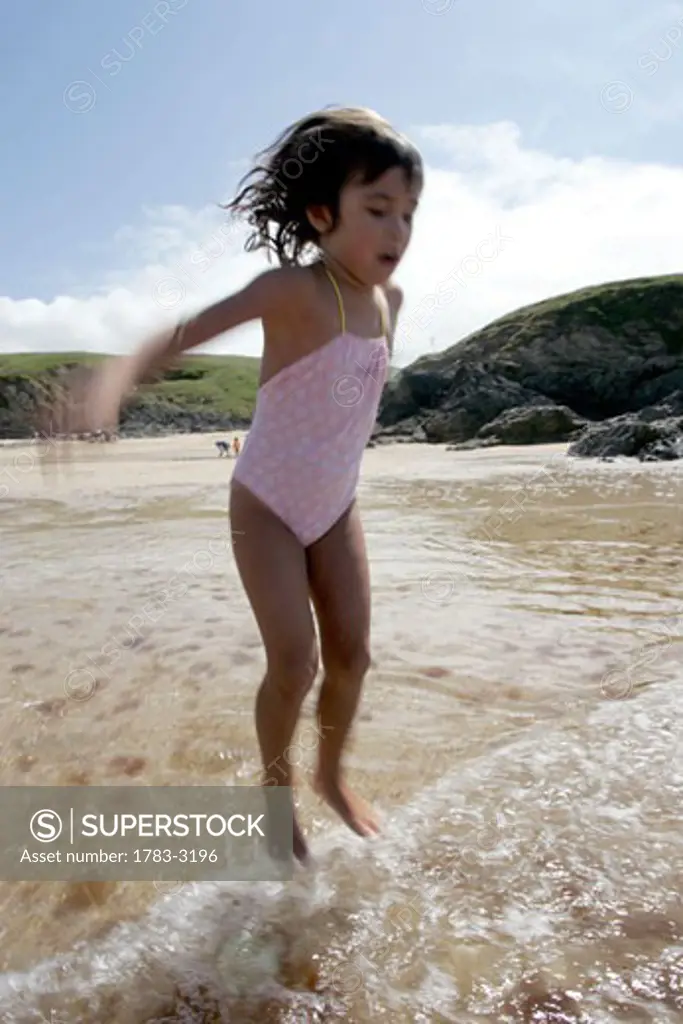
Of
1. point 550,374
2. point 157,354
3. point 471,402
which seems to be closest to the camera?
point 157,354

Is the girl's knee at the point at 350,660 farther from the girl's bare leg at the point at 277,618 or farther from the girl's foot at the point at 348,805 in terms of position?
the girl's foot at the point at 348,805

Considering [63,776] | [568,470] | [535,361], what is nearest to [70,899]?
[63,776]

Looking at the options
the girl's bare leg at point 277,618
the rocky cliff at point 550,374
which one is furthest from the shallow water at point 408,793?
the rocky cliff at point 550,374

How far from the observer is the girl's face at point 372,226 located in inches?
88.2

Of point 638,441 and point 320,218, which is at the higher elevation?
point 320,218

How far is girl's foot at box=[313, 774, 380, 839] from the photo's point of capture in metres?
2.33

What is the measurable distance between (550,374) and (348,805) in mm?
45310

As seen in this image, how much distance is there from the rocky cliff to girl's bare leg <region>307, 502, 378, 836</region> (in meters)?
31.9

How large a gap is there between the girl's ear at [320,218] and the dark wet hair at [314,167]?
0.01m

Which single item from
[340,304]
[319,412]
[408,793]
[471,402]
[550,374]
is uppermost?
[550,374]

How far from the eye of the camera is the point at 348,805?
2.39 metres

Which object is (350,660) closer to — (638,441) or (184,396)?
(638,441)

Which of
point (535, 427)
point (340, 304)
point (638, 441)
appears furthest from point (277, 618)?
point (535, 427)

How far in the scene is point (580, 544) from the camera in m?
7.04
